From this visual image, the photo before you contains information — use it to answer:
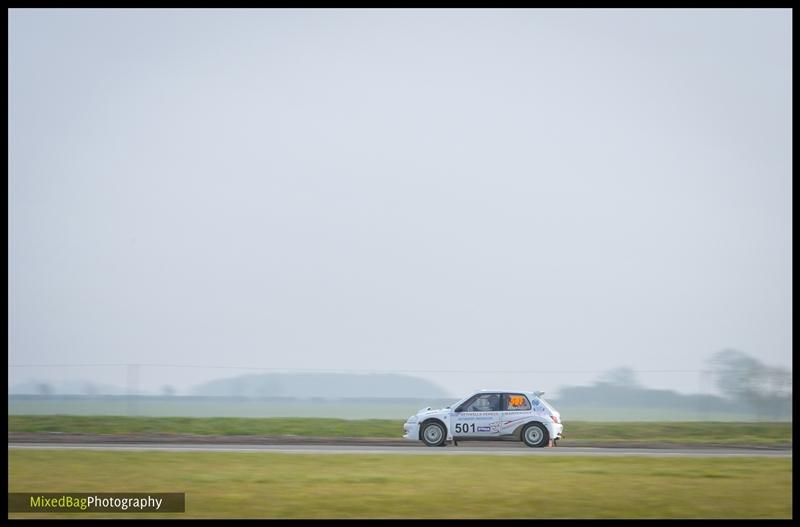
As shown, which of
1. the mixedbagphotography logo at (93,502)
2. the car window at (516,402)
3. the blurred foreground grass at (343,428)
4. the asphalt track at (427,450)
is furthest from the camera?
the blurred foreground grass at (343,428)

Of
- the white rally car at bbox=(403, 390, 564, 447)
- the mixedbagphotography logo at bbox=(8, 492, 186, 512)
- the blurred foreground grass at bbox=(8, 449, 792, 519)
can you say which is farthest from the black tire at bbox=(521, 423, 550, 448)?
the mixedbagphotography logo at bbox=(8, 492, 186, 512)

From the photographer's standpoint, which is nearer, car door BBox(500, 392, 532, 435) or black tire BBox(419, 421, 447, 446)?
car door BBox(500, 392, 532, 435)

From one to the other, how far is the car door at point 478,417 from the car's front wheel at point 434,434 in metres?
0.34

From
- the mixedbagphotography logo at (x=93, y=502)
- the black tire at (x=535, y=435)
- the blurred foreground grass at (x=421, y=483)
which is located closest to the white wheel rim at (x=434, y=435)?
the black tire at (x=535, y=435)

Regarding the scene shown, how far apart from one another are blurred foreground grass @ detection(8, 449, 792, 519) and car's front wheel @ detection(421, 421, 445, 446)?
3.09m

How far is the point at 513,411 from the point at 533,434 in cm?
72

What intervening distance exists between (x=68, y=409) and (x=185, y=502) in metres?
24.2

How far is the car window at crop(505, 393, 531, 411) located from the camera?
2412cm

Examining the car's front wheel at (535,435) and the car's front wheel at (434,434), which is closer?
the car's front wheel at (535,435)

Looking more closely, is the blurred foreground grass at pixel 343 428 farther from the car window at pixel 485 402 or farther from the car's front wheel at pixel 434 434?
the car window at pixel 485 402

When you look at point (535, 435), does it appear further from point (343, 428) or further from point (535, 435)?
point (343, 428)

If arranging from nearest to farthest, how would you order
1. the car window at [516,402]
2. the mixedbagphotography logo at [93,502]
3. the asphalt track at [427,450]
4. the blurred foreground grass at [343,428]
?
the mixedbagphotography logo at [93,502] < the asphalt track at [427,450] < the car window at [516,402] < the blurred foreground grass at [343,428]

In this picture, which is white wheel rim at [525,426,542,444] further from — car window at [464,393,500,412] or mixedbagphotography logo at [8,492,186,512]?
mixedbagphotography logo at [8,492,186,512]

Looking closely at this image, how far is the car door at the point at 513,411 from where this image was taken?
24.0 metres
